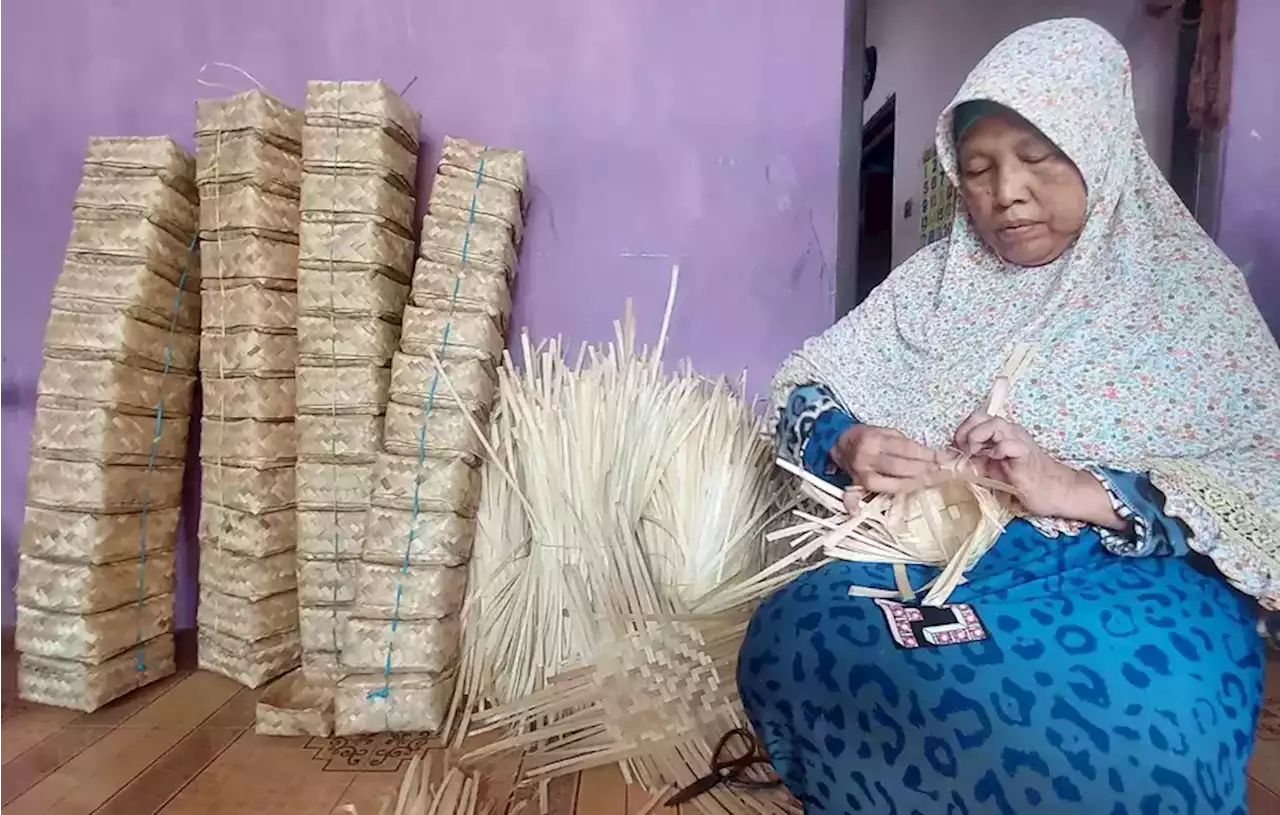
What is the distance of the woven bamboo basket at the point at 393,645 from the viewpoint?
4.44 ft

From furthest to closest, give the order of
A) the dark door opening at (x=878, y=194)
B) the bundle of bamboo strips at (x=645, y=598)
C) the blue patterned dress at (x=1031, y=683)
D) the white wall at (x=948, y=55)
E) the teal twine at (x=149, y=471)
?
1. the dark door opening at (x=878, y=194)
2. the white wall at (x=948, y=55)
3. the teal twine at (x=149, y=471)
4. the bundle of bamboo strips at (x=645, y=598)
5. the blue patterned dress at (x=1031, y=683)

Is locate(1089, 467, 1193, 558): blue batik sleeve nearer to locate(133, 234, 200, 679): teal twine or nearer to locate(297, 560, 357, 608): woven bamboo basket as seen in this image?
locate(297, 560, 357, 608): woven bamboo basket

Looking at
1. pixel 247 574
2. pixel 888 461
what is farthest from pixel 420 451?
pixel 888 461

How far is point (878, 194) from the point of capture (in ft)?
8.71

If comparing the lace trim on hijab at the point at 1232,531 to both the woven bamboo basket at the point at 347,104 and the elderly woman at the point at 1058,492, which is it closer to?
the elderly woman at the point at 1058,492

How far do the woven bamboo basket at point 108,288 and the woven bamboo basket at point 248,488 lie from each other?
30 cm

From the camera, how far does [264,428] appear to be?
4.97 feet

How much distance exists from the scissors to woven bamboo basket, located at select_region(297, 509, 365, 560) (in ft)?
2.19

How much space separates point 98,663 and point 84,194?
31.8 inches

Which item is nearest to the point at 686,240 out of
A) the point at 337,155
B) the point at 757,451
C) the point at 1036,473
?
the point at 757,451

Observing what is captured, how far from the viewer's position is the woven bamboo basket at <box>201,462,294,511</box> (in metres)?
1.50

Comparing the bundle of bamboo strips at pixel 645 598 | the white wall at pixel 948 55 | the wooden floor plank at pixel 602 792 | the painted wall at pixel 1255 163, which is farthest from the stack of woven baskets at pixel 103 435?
the painted wall at pixel 1255 163

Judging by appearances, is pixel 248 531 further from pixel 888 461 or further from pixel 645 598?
pixel 888 461

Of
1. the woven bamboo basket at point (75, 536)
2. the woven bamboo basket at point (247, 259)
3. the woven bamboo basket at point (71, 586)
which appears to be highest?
the woven bamboo basket at point (247, 259)
